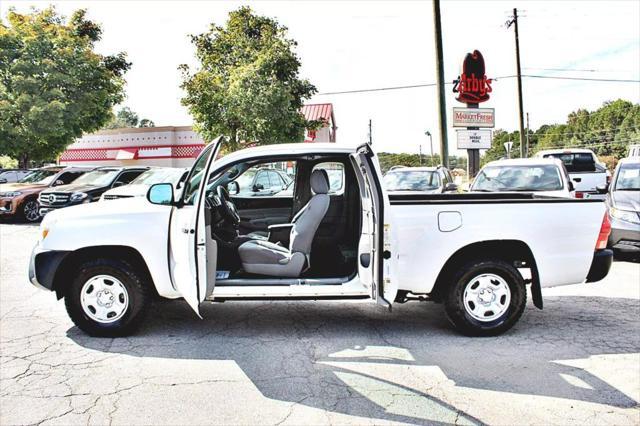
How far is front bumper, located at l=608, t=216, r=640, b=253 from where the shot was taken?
26.4 ft

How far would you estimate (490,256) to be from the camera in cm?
493

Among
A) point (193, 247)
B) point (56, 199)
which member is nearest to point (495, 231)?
point (193, 247)

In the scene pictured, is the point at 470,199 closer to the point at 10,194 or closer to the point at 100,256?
the point at 100,256

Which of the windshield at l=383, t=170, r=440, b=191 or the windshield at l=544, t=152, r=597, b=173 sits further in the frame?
the windshield at l=544, t=152, r=597, b=173

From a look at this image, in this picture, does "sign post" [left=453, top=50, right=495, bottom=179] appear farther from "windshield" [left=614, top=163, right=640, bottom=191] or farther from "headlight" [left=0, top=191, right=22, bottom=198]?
"headlight" [left=0, top=191, right=22, bottom=198]

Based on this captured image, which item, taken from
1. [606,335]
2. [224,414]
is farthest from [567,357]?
[224,414]

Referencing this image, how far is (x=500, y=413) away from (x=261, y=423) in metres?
1.60

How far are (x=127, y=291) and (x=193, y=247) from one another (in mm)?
1018

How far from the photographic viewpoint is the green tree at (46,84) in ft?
71.1

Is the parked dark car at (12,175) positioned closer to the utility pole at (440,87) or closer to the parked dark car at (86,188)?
the parked dark car at (86,188)

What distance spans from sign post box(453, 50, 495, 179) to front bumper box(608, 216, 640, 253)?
39.0ft

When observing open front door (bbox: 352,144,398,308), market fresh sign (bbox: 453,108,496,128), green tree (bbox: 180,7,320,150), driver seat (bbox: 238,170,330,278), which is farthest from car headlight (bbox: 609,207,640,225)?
green tree (bbox: 180,7,320,150)

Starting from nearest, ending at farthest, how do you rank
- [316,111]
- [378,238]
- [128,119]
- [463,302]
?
[378,238]
[463,302]
[316,111]
[128,119]

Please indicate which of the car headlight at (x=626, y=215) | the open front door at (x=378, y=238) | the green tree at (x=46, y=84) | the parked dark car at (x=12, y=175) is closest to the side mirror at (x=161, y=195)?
the open front door at (x=378, y=238)
